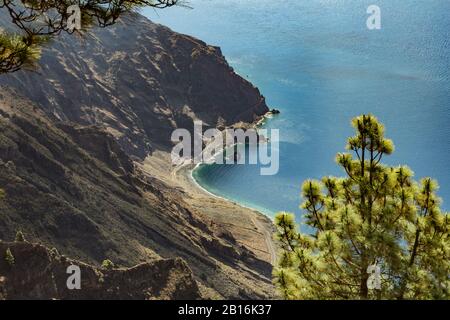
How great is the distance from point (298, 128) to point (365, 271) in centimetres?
17869

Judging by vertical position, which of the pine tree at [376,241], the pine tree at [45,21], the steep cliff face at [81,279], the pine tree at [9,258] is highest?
the pine tree at [45,21]

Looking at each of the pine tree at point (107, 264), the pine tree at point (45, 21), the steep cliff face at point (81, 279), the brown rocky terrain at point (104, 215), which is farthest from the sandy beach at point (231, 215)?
the pine tree at point (45, 21)

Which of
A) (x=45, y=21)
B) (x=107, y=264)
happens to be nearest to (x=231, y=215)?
(x=107, y=264)

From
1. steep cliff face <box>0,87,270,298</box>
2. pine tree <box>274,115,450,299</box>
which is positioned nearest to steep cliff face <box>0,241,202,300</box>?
steep cliff face <box>0,87,270,298</box>

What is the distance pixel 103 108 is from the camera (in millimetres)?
176875

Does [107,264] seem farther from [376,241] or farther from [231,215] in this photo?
[231,215]

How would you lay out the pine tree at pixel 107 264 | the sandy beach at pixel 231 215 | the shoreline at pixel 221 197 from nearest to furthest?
the pine tree at pixel 107 264 < the sandy beach at pixel 231 215 < the shoreline at pixel 221 197

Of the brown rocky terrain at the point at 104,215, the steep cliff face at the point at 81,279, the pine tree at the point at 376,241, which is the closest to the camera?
the pine tree at the point at 376,241

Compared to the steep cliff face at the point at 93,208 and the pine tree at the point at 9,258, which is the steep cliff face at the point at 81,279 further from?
the steep cliff face at the point at 93,208

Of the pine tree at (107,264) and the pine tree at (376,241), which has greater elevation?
the pine tree at (376,241)

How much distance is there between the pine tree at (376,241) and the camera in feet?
40.7

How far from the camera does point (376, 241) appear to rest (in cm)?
1232
